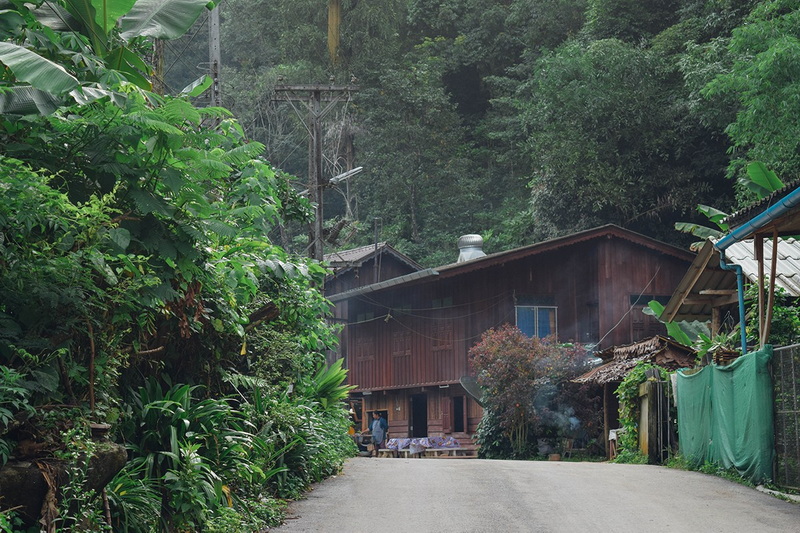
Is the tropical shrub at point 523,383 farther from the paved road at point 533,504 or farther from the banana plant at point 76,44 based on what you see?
the banana plant at point 76,44

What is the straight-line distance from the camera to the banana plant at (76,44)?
741cm

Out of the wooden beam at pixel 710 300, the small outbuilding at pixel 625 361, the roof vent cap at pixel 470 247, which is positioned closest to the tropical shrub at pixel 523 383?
the small outbuilding at pixel 625 361

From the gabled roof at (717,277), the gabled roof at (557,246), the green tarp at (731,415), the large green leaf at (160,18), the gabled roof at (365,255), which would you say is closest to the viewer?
the large green leaf at (160,18)

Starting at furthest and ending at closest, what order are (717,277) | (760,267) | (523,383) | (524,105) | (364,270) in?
(524,105)
(364,270)
(523,383)
(717,277)
(760,267)

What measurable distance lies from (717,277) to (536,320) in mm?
13313

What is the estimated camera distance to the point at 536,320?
107 ft

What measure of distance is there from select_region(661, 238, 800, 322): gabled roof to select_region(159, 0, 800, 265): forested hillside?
24.6ft

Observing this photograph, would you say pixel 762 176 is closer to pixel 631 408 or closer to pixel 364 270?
pixel 631 408

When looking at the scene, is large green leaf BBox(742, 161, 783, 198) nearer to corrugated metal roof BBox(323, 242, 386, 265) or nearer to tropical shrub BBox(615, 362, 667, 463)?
tropical shrub BBox(615, 362, 667, 463)

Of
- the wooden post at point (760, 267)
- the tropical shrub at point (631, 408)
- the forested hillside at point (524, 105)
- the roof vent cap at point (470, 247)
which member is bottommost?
the tropical shrub at point (631, 408)

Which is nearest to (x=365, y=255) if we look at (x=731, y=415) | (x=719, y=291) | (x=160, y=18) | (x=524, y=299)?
(x=524, y=299)

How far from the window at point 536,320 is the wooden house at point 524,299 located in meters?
→ 0.03

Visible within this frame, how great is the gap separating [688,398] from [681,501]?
5.30 m

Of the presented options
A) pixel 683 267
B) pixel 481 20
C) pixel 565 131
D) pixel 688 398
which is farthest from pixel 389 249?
pixel 688 398
